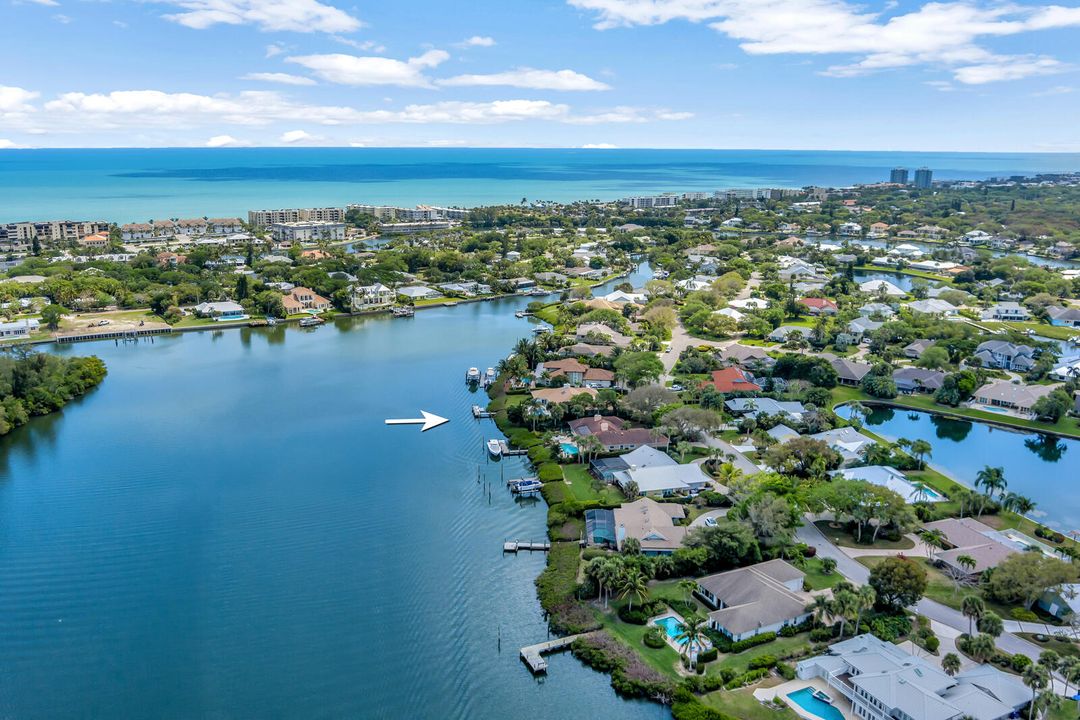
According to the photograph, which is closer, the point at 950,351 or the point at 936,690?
the point at 936,690

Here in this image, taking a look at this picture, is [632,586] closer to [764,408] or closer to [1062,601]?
[1062,601]

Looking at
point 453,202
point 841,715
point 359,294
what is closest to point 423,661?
point 841,715

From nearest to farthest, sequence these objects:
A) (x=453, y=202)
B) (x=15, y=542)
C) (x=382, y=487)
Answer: (x=15, y=542) → (x=382, y=487) → (x=453, y=202)

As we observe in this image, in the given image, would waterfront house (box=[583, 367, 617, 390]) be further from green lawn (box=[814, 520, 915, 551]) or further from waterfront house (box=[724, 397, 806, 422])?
green lawn (box=[814, 520, 915, 551])

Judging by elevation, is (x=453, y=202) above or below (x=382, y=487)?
above

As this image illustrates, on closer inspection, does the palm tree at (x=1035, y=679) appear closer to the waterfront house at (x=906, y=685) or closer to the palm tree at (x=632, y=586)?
the waterfront house at (x=906, y=685)

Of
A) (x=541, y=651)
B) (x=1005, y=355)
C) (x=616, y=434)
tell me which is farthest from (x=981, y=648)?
(x=1005, y=355)

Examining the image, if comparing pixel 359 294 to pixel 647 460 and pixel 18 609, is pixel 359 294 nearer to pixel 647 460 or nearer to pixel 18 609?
pixel 647 460
